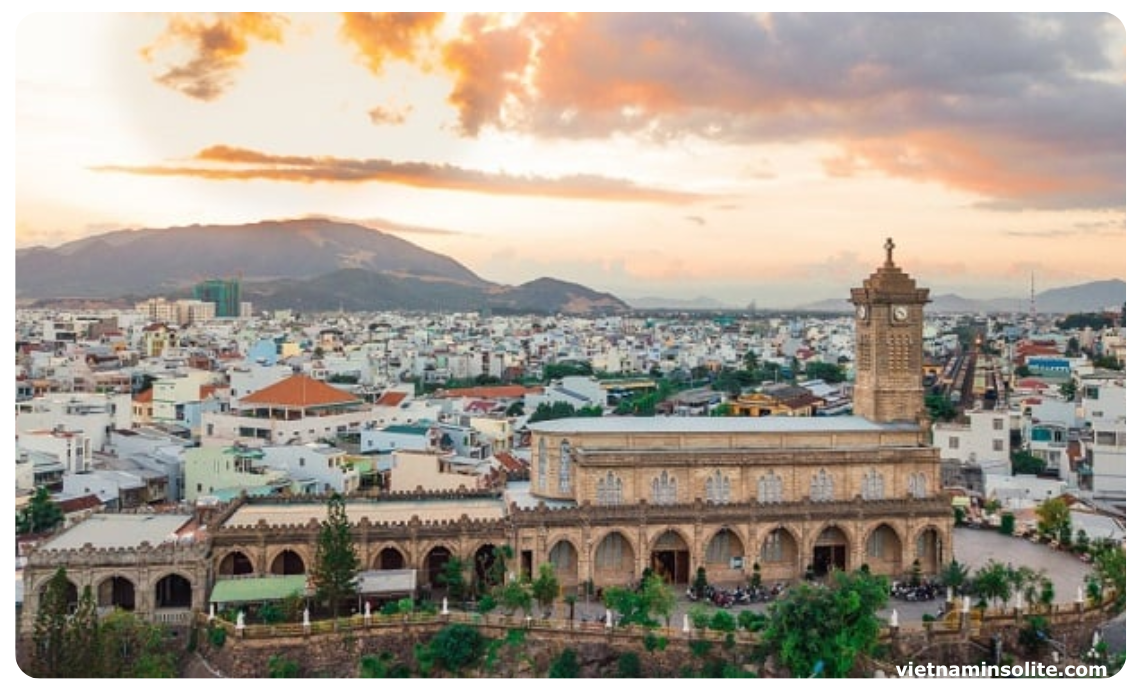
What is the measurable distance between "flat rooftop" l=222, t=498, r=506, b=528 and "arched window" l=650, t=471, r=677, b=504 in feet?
10.0

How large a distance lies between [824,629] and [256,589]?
382 inches

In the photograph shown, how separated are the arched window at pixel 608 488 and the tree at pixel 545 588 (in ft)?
8.24

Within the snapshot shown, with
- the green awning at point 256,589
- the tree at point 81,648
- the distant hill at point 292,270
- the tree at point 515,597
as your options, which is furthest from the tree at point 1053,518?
the distant hill at point 292,270

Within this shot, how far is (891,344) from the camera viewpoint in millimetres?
23391

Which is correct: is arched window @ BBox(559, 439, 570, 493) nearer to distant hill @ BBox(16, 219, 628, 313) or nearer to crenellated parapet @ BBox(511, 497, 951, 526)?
crenellated parapet @ BBox(511, 497, 951, 526)

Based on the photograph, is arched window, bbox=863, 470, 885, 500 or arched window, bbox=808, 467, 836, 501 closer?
arched window, bbox=808, 467, 836, 501

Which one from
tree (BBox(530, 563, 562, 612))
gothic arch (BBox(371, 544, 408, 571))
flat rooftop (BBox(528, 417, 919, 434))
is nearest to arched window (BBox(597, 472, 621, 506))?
flat rooftop (BBox(528, 417, 919, 434))

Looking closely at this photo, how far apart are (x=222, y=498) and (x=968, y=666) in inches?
720

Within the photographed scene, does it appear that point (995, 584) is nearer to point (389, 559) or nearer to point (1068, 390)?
point (389, 559)

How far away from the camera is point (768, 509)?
20453 mm

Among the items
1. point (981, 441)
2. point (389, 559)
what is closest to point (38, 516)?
point (389, 559)

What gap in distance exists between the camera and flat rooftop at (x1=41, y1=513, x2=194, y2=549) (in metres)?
18.8
